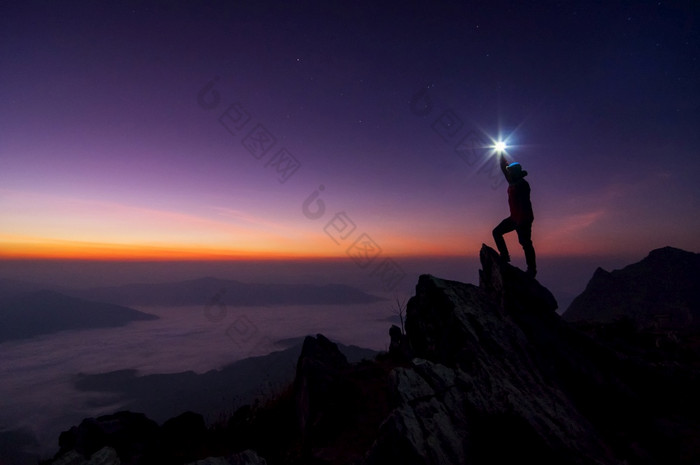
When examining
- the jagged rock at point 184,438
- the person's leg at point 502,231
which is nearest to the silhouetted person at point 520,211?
the person's leg at point 502,231

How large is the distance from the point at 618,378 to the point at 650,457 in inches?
125

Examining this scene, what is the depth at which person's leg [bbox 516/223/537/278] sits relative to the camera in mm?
12250

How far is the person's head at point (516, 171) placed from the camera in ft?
39.9

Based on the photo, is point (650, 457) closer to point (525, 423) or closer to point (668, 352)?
point (525, 423)

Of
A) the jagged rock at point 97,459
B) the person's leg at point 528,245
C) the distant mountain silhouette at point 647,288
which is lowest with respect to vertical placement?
the jagged rock at point 97,459

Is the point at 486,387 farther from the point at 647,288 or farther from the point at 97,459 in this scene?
the point at 647,288

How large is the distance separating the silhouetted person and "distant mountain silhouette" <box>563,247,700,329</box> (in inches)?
2136

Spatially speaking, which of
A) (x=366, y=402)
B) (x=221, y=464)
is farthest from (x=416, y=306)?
(x=221, y=464)

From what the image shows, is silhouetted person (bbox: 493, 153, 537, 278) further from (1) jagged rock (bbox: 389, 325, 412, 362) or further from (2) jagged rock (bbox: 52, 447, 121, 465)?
(2) jagged rock (bbox: 52, 447, 121, 465)

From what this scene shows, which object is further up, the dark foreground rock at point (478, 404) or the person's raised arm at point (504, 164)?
A: the person's raised arm at point (504, 164)

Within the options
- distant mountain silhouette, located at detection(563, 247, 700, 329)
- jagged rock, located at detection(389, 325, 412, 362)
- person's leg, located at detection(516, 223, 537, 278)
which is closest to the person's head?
person's leg, located at detection(516, 223, 537, 278)

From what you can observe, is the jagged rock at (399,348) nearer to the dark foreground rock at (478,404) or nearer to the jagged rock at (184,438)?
the dark foreground rock at (478,404)

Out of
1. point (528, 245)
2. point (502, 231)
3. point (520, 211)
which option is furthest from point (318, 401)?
point (520, 211)

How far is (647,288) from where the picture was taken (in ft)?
202
